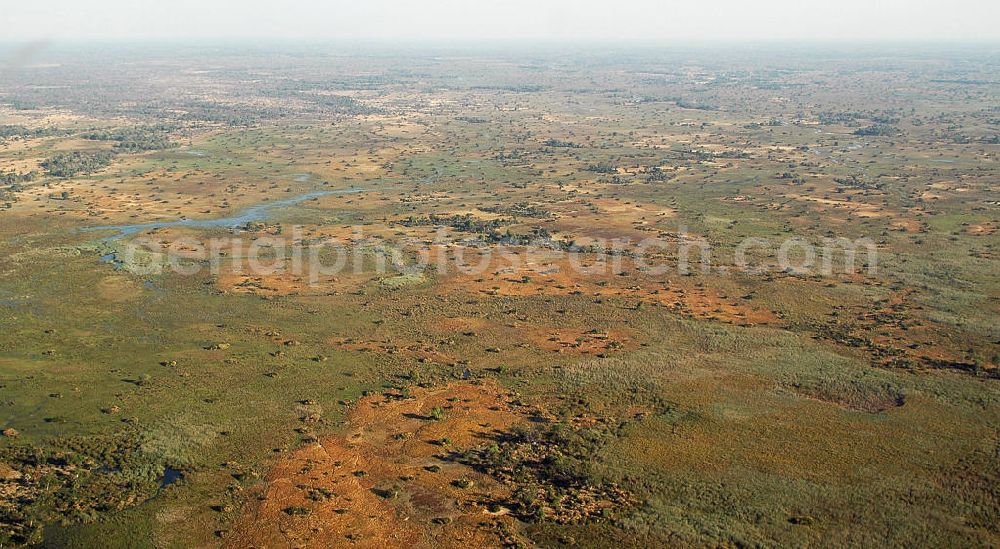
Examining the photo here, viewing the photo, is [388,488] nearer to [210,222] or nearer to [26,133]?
[210,222]

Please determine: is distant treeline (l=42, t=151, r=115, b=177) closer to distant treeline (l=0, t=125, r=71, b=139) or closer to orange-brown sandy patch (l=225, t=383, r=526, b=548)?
distant treeline (l=0, t=125, r=71, b=139)

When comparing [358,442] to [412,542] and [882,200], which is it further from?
[882,200]

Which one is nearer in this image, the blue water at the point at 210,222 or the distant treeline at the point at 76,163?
the blue water at the point at 210,222

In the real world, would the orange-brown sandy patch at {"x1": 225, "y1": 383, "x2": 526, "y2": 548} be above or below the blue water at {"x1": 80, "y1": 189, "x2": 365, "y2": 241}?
below

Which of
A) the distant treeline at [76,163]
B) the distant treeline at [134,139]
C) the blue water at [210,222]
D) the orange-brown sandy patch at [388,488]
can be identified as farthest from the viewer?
the distant treeline at [134,139]

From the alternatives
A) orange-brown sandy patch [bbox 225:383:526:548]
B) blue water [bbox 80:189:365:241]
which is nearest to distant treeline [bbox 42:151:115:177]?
blue water [bbox 80:189:365:241]

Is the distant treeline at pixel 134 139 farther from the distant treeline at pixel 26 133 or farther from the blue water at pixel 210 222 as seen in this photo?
the blue water at pixel 210 222

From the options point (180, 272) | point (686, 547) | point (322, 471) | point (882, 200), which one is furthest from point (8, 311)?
point (882, 200)

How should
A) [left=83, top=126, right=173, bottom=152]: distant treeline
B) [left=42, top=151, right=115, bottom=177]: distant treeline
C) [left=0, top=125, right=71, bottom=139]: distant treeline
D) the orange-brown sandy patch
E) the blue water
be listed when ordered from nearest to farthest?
the orange-brown sandy patch
the blue water
[left=42, top=151, right=115, bottom=177]: distant treeline
[left=83, top=126, right=173, bottom=152]: distant treeline
[left=0, top=125, right=71, bottom=139]: distant treeline

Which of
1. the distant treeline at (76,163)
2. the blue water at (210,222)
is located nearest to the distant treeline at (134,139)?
the distant treeline at (76,163)
